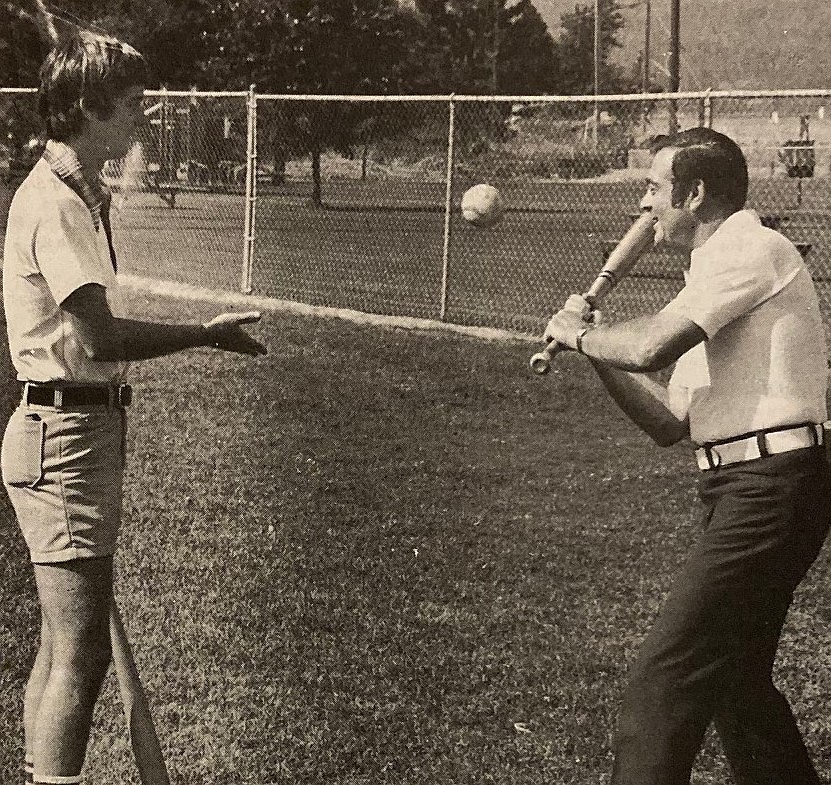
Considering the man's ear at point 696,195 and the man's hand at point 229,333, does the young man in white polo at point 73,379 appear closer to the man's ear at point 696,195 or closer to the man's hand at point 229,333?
the man's hand at point 229,333

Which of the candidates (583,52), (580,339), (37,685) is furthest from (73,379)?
(583,52)

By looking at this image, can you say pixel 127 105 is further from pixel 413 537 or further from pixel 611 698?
pixel 413 537

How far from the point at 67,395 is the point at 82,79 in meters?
0.77

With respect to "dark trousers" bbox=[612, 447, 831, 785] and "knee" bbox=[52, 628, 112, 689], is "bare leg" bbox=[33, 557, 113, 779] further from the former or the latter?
"dark trousers" bbox=[612, 447, 831, 785]

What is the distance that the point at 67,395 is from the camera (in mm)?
3525

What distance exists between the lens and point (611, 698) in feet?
16.1

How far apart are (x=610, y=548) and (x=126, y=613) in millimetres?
2270

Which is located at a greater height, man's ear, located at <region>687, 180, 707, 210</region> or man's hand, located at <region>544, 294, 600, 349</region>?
man's ear, located at <region>687, 180, 707, 210</region>

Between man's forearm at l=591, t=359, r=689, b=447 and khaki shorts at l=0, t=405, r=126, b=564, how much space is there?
1342 mm

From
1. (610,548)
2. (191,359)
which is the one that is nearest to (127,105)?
(610,548)

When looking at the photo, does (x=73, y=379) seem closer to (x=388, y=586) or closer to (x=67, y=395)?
(x=67, y=395)

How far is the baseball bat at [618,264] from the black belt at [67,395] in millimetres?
1200

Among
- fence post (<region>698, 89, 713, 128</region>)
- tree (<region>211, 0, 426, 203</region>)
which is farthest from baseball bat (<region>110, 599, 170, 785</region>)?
tree (<region>211, 0, 426, 203</region>)

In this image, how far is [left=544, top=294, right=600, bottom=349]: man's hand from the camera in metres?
3.83
